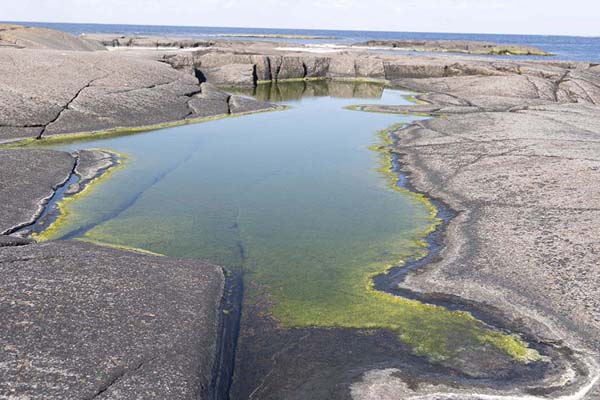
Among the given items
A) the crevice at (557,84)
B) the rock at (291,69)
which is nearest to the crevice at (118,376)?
the crevice at (557,84)

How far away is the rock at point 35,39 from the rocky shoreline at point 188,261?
27.3ft

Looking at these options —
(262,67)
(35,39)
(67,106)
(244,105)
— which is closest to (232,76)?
(262,67)

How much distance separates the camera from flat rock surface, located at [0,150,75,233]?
9008 mm

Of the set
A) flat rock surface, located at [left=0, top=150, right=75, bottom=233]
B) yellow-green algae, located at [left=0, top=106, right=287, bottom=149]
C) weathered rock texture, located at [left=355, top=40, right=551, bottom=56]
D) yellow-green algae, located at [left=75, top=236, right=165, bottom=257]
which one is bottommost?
yellow-green algae, located at [left=75, top=236, right=165, bottom=257]

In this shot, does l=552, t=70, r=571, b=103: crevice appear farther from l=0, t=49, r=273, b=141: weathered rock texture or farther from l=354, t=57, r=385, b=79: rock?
l=0, t=49, r=273, b=141: weathered rock texture

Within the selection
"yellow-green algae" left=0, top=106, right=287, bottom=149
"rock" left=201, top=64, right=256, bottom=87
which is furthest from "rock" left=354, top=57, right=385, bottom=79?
"yellow-green algae" left=0, top=106, right=287, bottom=149

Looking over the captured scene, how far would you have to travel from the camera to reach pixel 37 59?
19797 mm

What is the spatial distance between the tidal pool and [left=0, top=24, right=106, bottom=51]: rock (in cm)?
1542

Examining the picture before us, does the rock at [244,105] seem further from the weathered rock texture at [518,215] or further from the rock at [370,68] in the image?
the rock at [370,68]

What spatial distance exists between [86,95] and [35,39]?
560 inches

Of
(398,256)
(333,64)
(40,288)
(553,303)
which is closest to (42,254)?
(40,288)

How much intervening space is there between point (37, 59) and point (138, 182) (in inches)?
435

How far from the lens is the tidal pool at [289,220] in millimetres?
6484

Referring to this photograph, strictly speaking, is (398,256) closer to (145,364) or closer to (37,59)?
(145,364)
